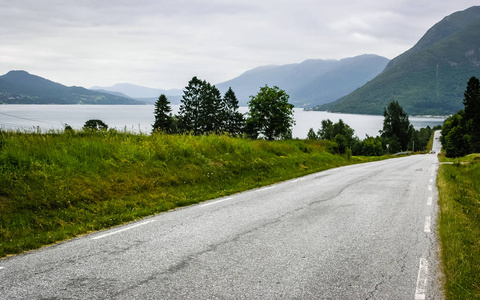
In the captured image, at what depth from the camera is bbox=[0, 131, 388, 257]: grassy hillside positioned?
7.52 meters

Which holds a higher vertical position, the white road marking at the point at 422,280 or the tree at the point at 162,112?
the tree at the point at 162,112

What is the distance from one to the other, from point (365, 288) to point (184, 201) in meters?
6.71

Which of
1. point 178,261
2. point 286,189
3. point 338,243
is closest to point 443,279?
point 338,243

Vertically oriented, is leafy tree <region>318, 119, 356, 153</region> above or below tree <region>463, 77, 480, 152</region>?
below

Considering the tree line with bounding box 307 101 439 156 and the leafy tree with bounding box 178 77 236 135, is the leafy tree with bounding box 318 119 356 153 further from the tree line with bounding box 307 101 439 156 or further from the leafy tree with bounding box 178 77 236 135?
the leafy tree with bounding box 178 77 236 135

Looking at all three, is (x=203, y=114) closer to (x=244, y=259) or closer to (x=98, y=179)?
(x=98, y=179)

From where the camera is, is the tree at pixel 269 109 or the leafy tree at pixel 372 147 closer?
the tree at pixel 269 109

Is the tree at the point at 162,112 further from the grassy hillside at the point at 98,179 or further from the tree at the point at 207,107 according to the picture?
the grassy hillside at the point at 98,179

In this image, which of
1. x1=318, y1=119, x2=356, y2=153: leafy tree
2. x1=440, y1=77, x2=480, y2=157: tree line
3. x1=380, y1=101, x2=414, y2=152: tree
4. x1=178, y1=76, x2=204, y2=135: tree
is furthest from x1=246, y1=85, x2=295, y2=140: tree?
x1=380, y1=101, x2=414, y2=152: tree

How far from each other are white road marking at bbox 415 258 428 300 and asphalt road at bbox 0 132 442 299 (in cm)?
1

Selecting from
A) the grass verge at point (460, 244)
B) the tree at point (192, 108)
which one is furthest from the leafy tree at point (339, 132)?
the grass verge at point (460, 244)

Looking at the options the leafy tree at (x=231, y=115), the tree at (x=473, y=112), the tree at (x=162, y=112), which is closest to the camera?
the tree at (x=162, y=112)

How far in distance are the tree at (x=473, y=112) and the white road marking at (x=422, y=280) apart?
312ft

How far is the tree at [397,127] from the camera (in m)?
122
